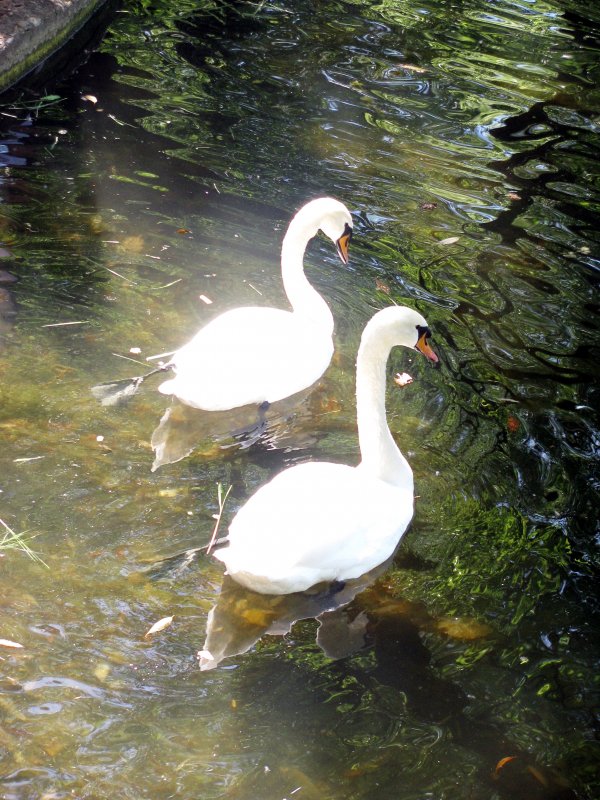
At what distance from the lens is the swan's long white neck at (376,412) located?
4.72 meters

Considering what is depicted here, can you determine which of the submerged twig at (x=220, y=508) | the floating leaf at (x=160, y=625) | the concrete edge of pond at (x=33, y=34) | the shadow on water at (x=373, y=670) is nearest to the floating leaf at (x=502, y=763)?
the shadow on water at (x=373, y=670)

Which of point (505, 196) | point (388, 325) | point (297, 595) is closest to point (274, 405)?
point (388, 325)

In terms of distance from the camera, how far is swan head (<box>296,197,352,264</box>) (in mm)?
6031

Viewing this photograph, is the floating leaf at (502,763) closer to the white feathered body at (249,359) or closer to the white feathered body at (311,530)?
the white feathered body at (311,530)

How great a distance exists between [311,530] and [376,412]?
89 centimetres

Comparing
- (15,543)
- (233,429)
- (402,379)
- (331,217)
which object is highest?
(331,217)

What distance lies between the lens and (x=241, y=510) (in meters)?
4.29

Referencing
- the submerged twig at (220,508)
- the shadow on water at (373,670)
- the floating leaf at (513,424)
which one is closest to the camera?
the shadow on water at (373,670)

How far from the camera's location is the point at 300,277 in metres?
6.07

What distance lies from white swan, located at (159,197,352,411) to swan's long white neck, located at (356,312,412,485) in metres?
0.76

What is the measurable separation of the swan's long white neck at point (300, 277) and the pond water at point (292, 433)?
14.1 inches

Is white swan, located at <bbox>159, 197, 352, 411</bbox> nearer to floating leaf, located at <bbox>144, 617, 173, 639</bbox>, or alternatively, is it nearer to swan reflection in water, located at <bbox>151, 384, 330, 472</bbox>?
swan reflection in water, located at <bbox>151, 384, 330, 472</bbox>

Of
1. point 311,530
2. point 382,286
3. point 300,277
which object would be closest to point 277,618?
point 311,530

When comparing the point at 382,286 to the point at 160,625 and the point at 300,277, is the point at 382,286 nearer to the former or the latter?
the point at 300,277
